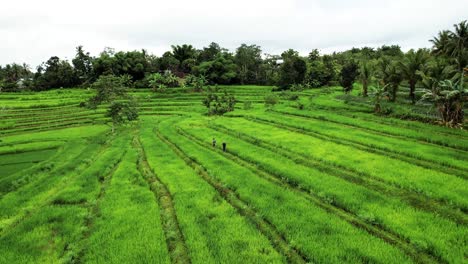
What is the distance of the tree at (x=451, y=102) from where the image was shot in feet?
76.9

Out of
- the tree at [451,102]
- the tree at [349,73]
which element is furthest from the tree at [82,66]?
the tree at [451,102]

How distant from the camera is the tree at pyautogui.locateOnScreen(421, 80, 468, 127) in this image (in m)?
23.5

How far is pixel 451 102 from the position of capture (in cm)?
2411

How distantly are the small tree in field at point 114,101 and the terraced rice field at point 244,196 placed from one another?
16.6 feet

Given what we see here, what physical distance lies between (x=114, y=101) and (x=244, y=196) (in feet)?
77.8

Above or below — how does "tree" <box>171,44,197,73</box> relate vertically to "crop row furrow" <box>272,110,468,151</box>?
above

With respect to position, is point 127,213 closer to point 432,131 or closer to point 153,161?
point 153,161

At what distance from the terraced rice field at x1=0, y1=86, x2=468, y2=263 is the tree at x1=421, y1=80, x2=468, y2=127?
1.92 meters

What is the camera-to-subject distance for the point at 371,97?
41.2 meters

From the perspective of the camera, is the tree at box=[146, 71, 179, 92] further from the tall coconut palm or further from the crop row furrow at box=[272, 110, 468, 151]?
the tall coconut palm

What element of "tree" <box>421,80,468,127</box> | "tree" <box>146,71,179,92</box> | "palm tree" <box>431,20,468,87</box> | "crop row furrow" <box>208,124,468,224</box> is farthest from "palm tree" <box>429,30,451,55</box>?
"tree" <box>146,71,179,92</box>

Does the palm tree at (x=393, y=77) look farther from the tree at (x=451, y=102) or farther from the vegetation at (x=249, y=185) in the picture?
the tree at (x=451, y=102)

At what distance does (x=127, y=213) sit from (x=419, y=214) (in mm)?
10785

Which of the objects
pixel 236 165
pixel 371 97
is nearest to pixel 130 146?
pixel 236 165
